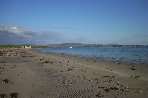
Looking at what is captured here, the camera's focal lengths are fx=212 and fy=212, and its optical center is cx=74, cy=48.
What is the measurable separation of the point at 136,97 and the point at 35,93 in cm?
505

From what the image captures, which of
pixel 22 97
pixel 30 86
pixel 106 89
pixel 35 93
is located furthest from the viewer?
pixel 30 86

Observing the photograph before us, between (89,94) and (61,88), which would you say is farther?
(61,88)

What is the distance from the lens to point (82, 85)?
13.0m

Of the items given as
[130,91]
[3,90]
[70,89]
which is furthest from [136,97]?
[3,90]

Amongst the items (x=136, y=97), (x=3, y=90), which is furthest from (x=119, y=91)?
(x=3, y=90)

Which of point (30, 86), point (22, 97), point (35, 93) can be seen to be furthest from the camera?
point (30, 86)

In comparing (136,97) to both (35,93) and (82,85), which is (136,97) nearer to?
(82,85)

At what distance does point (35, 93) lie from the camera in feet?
35.9

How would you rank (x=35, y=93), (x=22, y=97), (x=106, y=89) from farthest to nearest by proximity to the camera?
1. (x=106, y=89)
2. (x=35, y=93)
3. (x=22, y=97)

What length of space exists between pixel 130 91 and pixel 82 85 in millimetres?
2981

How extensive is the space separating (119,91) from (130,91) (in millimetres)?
596

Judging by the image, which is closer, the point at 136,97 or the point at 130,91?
the point at 136,97

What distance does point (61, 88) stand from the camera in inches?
476

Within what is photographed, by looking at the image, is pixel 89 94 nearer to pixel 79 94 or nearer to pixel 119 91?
pixel 79 94
